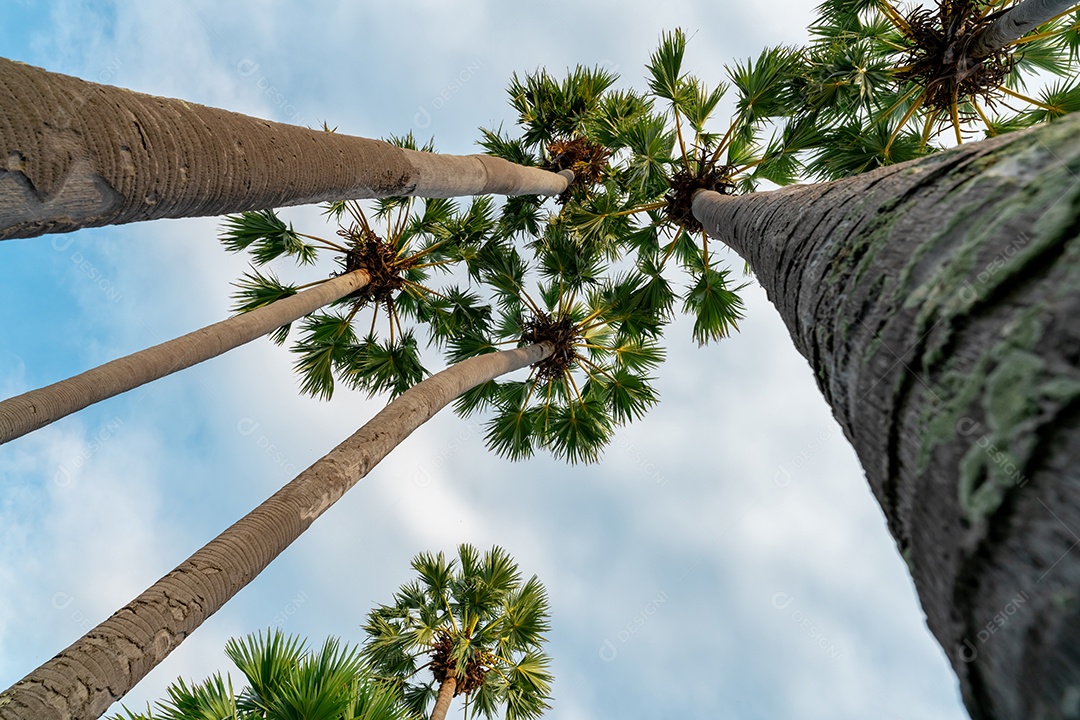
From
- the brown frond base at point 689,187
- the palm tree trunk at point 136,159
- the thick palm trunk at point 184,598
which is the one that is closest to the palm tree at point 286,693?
the thick palm trunk at point 184,598

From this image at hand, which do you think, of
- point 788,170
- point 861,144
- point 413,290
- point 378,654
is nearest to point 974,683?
point 861,144

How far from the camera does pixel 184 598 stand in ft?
9.57

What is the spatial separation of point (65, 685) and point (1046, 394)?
3466 millimetres

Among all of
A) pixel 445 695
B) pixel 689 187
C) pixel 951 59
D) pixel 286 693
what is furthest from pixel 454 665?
Answer: pixel 951 59

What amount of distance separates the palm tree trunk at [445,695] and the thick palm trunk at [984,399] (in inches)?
349

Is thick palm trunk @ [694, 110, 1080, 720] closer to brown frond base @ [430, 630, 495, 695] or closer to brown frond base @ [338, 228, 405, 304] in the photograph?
brown frond base @ [338, 228, 405, 304]

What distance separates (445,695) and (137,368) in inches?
264

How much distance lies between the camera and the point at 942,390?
2.10ft

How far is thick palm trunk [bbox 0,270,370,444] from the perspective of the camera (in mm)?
A: 4801

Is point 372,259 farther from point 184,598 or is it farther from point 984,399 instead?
point 984,399

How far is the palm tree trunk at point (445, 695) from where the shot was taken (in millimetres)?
7805

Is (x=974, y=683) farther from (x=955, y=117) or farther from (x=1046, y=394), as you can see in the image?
(x=955, y=117)

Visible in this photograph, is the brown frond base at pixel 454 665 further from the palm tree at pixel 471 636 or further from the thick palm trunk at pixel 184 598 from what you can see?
the thick palm trunk at pixel 184 598

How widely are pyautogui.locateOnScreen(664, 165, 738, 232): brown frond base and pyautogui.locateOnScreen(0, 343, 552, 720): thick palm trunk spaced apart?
498 centimetres
